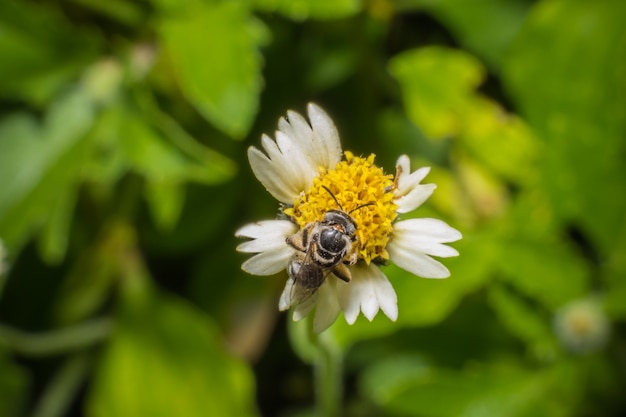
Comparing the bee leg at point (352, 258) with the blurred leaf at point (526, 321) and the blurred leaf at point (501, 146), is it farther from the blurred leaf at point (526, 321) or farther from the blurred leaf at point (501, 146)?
the blurred leaf at point (501, 146)

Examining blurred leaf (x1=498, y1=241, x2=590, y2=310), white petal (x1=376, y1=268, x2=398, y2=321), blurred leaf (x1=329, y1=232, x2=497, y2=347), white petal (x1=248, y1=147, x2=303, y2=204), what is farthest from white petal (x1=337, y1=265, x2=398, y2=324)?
blurred leaf (x1=498, y1=241, x2=590, y2=310)

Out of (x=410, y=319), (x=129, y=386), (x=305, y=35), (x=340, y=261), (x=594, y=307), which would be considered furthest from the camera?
(x=305, y=35)

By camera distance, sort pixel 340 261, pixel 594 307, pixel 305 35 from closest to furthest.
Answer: pixel 340 261 < pixel 594 307 < pixel 305 35

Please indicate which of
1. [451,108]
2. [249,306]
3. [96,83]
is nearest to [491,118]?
[451,108]

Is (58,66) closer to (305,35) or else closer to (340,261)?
(305,35)

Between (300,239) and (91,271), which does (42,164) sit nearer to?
(91,271)

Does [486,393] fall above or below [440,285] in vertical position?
Result: below

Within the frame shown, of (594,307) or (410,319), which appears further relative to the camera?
(594,307)

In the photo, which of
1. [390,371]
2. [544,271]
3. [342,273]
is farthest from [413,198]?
[390,371]
